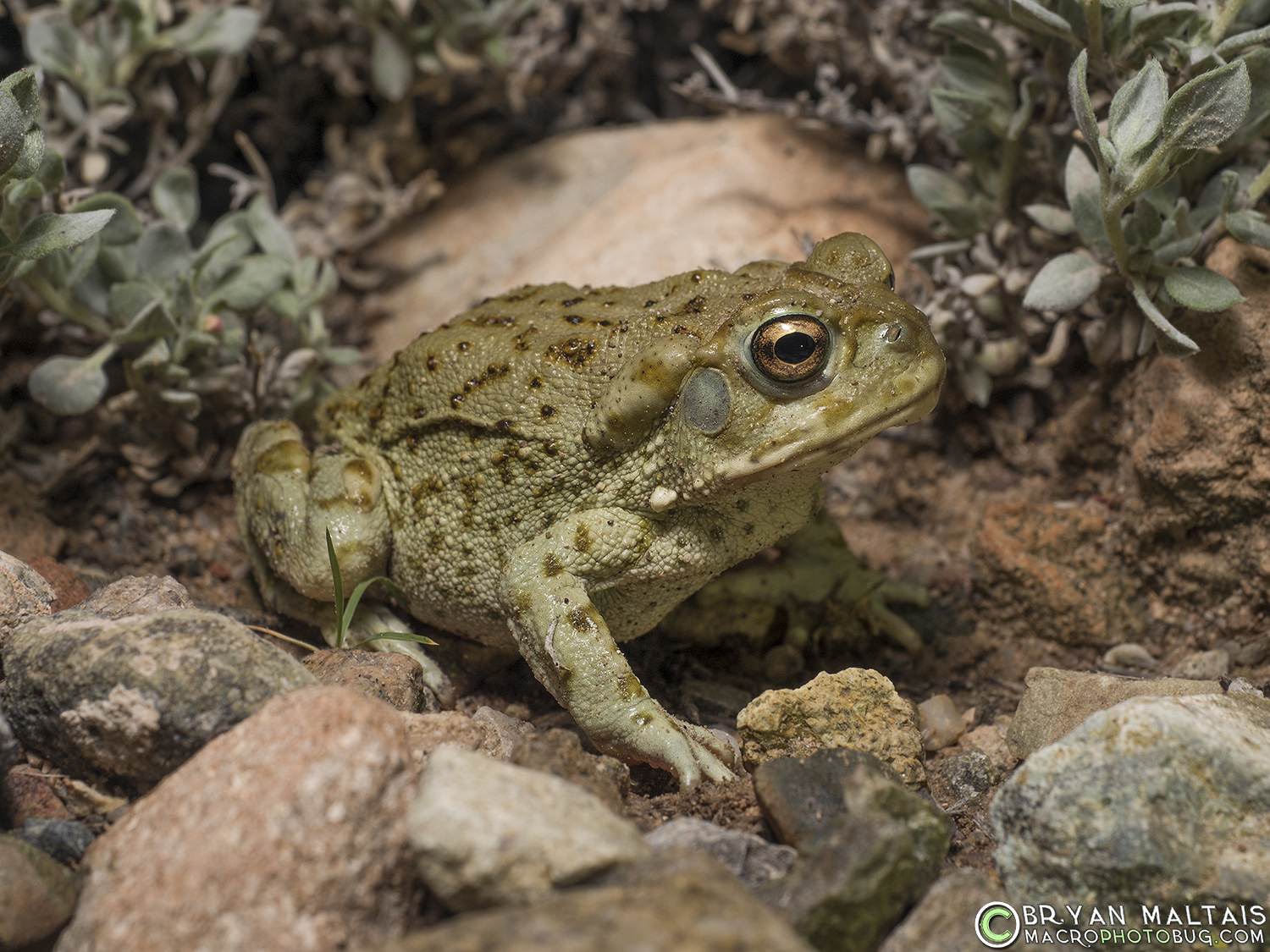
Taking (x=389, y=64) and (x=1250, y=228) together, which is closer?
(x=1250, y=228)

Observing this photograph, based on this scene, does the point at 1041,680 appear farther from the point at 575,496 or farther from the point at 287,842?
the point at 287,842

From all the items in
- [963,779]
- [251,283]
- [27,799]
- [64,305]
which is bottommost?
[963,779]

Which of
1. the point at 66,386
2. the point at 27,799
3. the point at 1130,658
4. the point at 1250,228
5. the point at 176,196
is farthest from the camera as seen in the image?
the point at 176,196

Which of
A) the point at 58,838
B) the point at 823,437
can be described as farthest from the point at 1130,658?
the point at 58,838

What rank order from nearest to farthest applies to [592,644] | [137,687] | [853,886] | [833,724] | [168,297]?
[853,886] < [137,687] < [833,724] < [592,644] < [168,297]

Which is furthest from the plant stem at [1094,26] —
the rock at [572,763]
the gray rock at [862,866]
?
the rock at [572,763]

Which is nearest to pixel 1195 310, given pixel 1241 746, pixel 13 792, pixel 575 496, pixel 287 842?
pixel 1241 746

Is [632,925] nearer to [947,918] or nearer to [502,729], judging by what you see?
[947,918]
